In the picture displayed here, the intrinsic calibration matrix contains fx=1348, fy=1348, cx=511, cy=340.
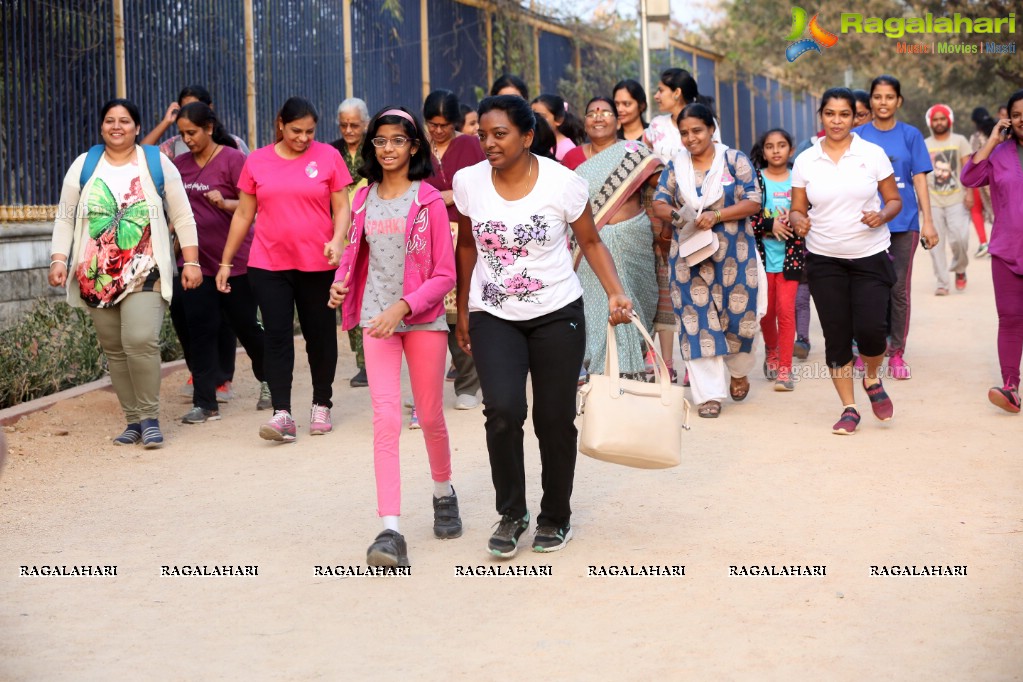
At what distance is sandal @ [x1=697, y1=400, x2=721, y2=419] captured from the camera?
27.5 ft

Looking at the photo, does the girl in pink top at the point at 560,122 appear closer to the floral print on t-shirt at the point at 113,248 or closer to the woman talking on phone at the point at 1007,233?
the woman talking on phone at the point at 1007,233

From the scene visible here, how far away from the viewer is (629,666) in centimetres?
418

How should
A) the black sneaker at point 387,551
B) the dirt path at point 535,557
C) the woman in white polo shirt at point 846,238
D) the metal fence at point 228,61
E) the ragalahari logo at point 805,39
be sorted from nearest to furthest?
the dirt path at point 535,557
the black sneaker at point 387,551
the woman in white polo shirt at point 846,238
the metal fence at point 228,61
the ragalahari logo at point 805,39

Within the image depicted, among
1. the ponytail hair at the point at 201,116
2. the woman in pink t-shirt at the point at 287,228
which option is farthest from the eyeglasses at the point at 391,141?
the ponytail hair at the point at 201,116

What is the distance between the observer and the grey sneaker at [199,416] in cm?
871

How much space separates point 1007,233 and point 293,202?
4157mm

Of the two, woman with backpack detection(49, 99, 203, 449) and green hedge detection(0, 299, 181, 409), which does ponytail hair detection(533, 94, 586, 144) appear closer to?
woman with backpack detection(49, 99, 203, 449)

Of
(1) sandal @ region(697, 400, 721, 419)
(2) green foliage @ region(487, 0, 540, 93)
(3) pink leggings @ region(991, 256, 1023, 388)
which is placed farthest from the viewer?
(2) green foliage @ region(487, 0, 540, 93)

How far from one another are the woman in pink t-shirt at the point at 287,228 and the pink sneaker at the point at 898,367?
4.07m

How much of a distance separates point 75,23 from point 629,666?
840cm

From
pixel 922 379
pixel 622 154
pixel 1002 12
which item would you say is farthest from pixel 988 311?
pixel 1002 12

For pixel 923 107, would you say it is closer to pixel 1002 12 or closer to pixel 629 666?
pixel 1002 12

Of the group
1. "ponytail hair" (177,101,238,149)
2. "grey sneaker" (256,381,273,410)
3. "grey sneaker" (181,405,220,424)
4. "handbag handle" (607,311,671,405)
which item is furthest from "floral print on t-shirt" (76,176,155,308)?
"handbag handle" (607,311,671,405)

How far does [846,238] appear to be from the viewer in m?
7.60
